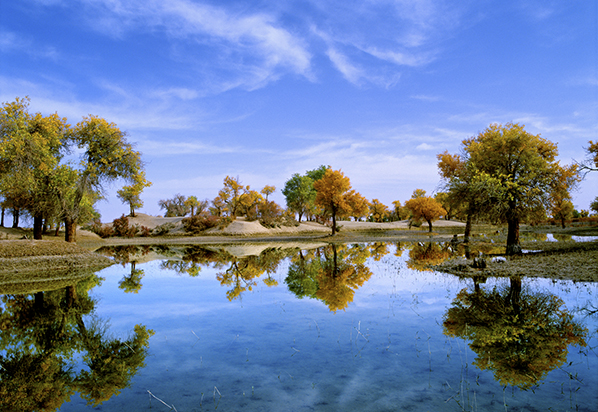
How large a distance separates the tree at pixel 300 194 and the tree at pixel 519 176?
202ft

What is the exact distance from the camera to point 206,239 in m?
48.6

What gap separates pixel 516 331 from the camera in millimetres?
8086

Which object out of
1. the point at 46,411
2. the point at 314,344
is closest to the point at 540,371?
the point at 314,344

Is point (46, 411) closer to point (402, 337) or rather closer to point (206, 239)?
point (402, 337)

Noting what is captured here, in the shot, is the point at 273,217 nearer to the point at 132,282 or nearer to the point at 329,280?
the point at 132,282

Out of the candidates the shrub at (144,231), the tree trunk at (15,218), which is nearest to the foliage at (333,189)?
the shrub at (144,231)

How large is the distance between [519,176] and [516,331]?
1930 cm

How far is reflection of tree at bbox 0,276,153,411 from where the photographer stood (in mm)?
5895

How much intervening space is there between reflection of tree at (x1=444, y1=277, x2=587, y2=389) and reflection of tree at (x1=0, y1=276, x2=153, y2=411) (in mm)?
7021

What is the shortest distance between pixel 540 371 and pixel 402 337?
2.79m

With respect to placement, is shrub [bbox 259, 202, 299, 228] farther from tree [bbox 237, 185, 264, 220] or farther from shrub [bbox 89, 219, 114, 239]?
shrub [bbox 89, 219, 114, 239]

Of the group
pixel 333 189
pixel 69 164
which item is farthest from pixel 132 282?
pixel 333 189

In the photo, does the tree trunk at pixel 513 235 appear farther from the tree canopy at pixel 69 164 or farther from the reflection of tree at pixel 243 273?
the tree canopy at pixel 69 164

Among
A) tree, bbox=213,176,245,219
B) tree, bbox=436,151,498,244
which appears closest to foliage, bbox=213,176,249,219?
tree, bbox=213,176,245,219
